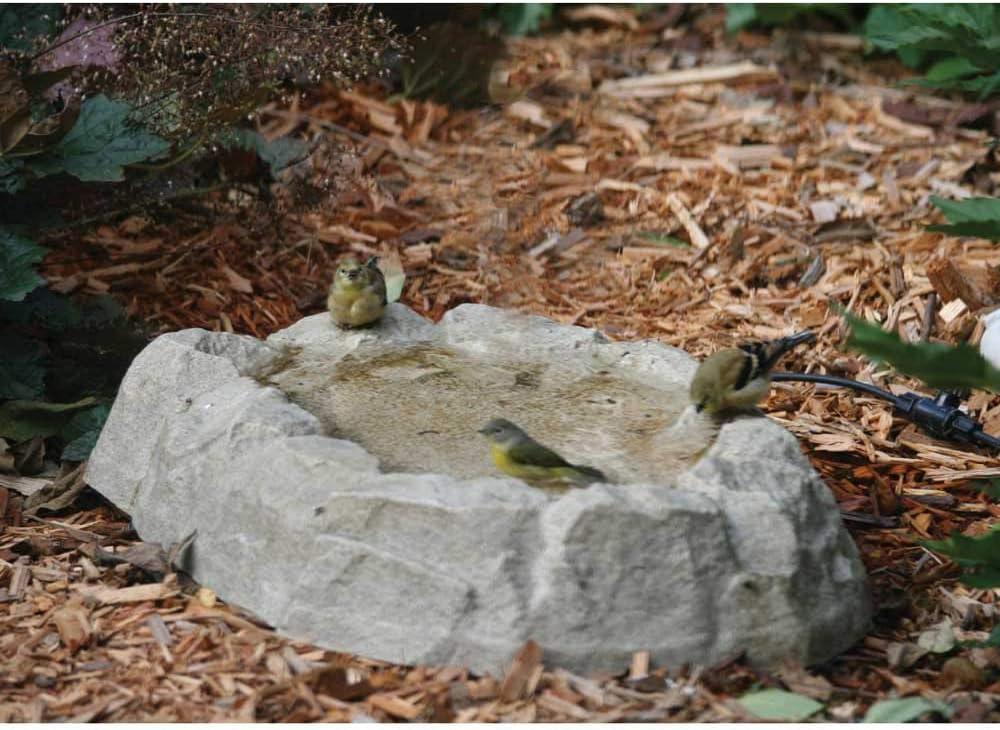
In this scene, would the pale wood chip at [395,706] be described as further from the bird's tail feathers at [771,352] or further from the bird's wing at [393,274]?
the bird's wing at [393,274]

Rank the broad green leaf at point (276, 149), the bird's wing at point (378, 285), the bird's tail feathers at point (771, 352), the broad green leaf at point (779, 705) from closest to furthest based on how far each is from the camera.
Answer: the broad green leaf at point (779, 705), the bird's tail feathers at point (771, 352), the bird's wing at point (378, 285), the broad green leaf at point (276, 149)

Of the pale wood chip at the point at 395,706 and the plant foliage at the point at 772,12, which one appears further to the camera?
the plant foliage at the point at 772,12

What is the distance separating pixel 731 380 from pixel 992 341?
1658 millimetres

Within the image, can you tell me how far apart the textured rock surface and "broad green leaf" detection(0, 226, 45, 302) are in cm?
61

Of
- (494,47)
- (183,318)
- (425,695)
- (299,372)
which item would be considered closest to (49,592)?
(299,372)

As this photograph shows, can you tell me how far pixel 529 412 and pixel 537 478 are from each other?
2.36 ft

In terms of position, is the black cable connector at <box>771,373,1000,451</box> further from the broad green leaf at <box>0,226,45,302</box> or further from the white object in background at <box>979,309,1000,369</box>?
the broad green leaf at <box>0,226,45,302</box>

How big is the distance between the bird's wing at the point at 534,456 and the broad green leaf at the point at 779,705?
2.79 ft

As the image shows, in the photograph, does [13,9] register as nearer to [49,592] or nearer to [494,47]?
[49,592]

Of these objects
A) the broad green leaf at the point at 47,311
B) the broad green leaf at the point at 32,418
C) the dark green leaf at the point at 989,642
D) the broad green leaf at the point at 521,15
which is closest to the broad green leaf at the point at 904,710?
the dark green leaf at the point at 989,642

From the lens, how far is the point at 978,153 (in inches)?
302

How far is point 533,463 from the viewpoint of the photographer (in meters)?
3.83

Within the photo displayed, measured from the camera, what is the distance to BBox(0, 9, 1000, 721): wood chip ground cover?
12.0 ft

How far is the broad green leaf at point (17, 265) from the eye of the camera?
16.0ft
